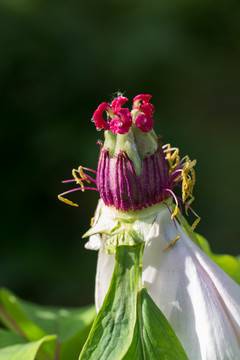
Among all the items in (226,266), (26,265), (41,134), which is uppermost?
(41,134)

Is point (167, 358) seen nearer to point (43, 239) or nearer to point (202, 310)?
point (202, 310)

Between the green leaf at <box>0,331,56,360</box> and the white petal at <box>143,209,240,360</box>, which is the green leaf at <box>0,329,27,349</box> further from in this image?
the white petal at <box>143,209,240,360</box>

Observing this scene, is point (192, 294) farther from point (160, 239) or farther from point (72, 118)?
point (72, 118)

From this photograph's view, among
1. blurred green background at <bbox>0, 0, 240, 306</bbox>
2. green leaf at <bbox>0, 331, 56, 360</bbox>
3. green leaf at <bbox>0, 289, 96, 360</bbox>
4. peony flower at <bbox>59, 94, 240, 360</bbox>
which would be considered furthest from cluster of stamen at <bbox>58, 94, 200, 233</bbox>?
blurred green background at <bbox>0, 0, 240, 306</bbox>

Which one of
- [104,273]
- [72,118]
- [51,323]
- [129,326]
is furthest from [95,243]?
[72,118]

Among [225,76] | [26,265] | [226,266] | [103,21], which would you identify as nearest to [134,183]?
[226,266]
